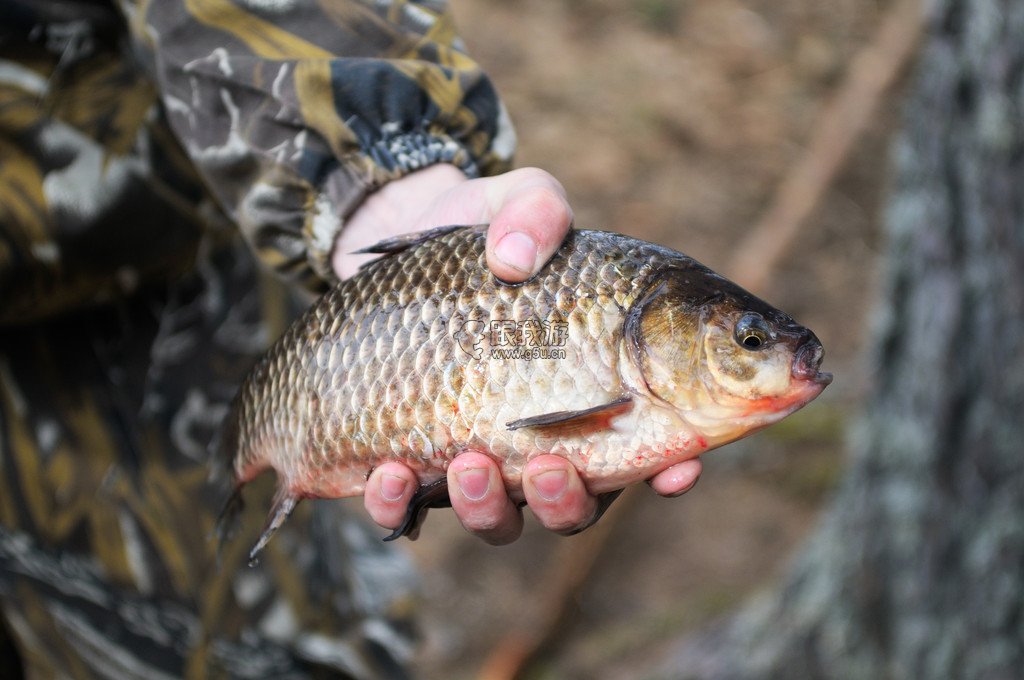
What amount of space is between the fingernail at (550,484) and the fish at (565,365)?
0.04 meters

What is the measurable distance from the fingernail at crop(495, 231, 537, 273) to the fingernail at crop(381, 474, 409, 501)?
43 cm

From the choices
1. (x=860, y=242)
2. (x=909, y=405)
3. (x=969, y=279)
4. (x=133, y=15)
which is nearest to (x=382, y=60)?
(x=133, y=15)

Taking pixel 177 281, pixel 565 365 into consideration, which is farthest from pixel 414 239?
pixel 177 281

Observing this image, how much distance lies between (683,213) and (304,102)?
16.9ft

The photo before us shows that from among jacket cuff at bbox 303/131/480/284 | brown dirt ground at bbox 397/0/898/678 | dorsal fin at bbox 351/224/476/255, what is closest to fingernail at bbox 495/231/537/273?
dorsal fin at bbox 351/224/476/255

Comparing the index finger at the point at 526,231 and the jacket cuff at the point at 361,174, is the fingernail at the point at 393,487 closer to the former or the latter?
the index finger at the point at 526,231

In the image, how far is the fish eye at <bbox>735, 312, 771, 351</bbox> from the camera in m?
1.61

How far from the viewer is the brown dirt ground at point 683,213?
17.3ft

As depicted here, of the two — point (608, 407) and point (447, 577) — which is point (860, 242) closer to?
point (447, 577)

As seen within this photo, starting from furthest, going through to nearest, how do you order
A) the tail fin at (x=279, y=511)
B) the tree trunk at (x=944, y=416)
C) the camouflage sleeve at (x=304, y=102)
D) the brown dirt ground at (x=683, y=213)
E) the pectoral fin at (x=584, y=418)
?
1. the brown dirt ground at (x=683, y=213)
2. the tree trunk at (x=944, y=416)
3. the camouflage sleeve at (x=304, y=102)
4. the tail fin at (x=279, y=511)
5. the pectoral fin at (x=584, y=418)

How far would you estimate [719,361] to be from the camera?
1606 millimetres

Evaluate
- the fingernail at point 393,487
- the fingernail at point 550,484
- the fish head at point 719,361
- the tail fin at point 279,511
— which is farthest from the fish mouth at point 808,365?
the tail fin at point 279,511

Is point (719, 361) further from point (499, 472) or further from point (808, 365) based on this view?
point (499, 472)

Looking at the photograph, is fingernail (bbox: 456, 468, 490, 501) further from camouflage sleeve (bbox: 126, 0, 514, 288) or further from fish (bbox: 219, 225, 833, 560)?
camouflage sleeve (bbox: 126, 0, 514, 288)
